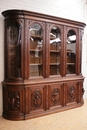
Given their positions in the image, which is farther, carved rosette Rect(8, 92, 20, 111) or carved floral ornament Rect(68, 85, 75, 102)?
carved floral ornament Rect(68, 85, 75, 102)

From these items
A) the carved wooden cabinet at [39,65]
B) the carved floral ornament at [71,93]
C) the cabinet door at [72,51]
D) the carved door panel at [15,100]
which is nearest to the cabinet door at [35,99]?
the carved wooden cabinet at [39,65]

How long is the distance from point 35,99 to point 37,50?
1161 millimetres

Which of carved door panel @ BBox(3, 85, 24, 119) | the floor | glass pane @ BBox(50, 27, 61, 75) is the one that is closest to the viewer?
the floor

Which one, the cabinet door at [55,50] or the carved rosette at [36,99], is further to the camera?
the cabinet door at [55,50]

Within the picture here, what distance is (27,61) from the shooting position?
11.2ft

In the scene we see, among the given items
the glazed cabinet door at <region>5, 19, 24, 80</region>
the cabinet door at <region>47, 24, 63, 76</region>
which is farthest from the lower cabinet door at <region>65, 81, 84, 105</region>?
the glazed cabinet door at <region>5, 19, 24, 80</region>

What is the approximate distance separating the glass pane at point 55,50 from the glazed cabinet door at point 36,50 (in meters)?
0.29

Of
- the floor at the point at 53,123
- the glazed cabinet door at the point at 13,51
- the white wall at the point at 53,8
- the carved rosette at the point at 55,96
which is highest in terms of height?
the white wall at the point at 53,8

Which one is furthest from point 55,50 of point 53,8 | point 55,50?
point 53,8

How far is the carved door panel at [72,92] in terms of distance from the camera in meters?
4.05

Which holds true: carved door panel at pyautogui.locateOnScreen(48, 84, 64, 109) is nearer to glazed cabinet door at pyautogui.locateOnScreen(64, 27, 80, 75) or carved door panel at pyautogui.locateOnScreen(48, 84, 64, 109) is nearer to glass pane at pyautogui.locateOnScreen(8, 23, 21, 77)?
glazed cabinet door at pyautogui.locateOnScreen(64, 27, 80, 75)

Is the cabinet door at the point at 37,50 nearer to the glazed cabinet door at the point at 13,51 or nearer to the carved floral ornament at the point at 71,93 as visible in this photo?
the glazed cabinet door at the point at 13,51

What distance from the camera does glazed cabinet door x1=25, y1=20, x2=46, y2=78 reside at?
3506 millimetres

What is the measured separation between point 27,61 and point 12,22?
0.92 metres
